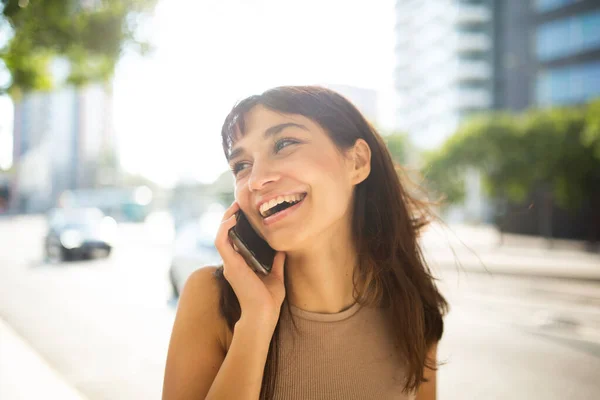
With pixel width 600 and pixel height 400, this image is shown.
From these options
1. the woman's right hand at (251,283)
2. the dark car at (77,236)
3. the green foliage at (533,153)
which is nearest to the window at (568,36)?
the green foliage at (533,153)

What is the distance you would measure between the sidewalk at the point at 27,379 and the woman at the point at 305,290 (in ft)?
9.18

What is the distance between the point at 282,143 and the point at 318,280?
513mm

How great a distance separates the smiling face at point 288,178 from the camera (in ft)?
5.42

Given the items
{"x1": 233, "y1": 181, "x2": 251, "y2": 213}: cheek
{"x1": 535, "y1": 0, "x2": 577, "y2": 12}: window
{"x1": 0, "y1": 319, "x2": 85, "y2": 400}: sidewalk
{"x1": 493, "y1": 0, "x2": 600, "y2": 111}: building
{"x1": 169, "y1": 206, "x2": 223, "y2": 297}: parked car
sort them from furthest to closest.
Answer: {"x1": 535, "y1": 0, "x2": 577, "y2": 12}: window, {"x1": 493, "y1": 0, "x2": 600, "y2": 111}: building, {"x1": 169, "y1": 206, "x2": 223, "y2": 297}: parked car, {"x1": 0, "y1": 319, "x2": 85, "y2": 400}: sidewalk, {"x1": 233, "y1": 181, "x2": 251, "y2": 213}: cheek

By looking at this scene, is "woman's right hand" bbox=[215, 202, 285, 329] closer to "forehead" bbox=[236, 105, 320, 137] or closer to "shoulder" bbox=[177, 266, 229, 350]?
"shoulder" bbox=[177, 266, 229, 350]

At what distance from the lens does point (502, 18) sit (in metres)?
55.9

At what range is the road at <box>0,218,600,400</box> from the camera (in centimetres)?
479

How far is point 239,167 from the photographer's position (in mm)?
1857

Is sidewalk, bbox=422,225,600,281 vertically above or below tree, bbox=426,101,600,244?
below

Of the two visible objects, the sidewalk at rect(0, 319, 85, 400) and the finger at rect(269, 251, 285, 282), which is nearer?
the finger at rect(269, 251, 285, 282)

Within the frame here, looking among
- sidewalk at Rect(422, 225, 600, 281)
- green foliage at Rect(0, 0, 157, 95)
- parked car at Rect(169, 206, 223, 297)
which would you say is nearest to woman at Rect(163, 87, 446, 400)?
green foliage at Rect(0, 0, 157, 95)

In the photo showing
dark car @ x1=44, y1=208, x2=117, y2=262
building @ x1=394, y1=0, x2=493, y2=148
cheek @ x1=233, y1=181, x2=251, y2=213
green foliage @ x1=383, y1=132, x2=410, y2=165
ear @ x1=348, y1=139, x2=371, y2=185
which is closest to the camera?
cheek @ x1=233, y1=181, x2=251, y2=213

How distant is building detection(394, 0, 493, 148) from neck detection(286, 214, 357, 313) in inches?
2049

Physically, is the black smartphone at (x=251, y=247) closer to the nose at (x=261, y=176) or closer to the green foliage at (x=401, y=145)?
the nose at (x=261, y=176)
